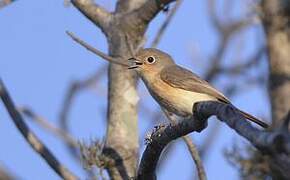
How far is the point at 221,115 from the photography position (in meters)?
2.30

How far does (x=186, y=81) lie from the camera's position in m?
4.32

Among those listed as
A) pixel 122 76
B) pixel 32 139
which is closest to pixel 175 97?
pixel 122 76

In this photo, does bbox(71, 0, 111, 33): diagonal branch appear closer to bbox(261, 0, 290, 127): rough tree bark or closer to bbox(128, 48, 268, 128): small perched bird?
bbox(128, 48, 268, 128): small perched bird

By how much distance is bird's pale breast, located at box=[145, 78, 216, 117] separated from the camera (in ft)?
13.3

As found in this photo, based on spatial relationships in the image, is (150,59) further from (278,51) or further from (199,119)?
(199,119)

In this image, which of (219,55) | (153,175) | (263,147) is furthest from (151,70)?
(219,55)

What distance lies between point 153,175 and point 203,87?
3.17 feet

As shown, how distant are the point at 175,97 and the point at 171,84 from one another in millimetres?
176

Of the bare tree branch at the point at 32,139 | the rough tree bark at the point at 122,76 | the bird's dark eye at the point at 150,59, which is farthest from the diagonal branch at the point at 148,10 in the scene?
the bare tree branch at the point at 32,139

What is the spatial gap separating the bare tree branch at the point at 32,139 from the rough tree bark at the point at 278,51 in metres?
1.84

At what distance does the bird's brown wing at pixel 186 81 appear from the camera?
412 cm

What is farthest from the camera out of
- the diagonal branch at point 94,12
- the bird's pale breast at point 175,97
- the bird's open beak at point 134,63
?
the diagonal branch at point 94,12

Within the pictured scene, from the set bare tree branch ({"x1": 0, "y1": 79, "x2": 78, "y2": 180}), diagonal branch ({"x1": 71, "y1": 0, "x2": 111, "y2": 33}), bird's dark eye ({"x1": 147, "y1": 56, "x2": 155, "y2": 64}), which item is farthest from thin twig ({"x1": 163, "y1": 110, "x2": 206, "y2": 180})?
diagonal branch ({"x1": 71, "y1": 0, "x2": 111, "y2": 33})

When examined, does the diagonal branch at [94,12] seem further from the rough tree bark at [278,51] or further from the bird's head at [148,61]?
the rough tree bark at [278,51]
